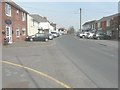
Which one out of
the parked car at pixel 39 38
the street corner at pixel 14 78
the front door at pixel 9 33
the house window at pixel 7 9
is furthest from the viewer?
the parked car at pixel 39 38

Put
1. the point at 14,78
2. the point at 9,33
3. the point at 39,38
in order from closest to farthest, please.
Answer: the point at 14,78 < the point at 9,33 < the point at 39,38

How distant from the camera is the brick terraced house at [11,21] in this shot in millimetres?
34531

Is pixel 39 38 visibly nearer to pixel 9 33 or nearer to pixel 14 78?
→ pixel 9 33

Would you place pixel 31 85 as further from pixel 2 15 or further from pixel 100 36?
pixel 100 36

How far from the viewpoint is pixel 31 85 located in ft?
33.6

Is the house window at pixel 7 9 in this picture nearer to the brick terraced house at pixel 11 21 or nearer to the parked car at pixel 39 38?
the brick terraced house at pixel 11 21

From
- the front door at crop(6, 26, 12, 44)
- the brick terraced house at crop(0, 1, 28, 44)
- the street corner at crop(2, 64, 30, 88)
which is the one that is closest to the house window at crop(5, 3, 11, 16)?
the brick terraced house at crop(0, 1, 28, 44)

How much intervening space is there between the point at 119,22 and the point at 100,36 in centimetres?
545

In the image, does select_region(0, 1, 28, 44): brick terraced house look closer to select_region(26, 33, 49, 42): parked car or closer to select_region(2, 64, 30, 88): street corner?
select_region(26, 33, 49, 42): parked car

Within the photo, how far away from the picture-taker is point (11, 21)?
38188 millimetres

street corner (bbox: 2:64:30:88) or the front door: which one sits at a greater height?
the front door

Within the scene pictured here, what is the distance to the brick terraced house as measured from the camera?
34.5 m

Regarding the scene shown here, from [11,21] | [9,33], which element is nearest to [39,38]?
[11,21]

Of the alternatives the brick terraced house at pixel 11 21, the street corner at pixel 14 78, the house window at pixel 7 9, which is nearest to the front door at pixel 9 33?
the brick terraced house at pixel 11 21
